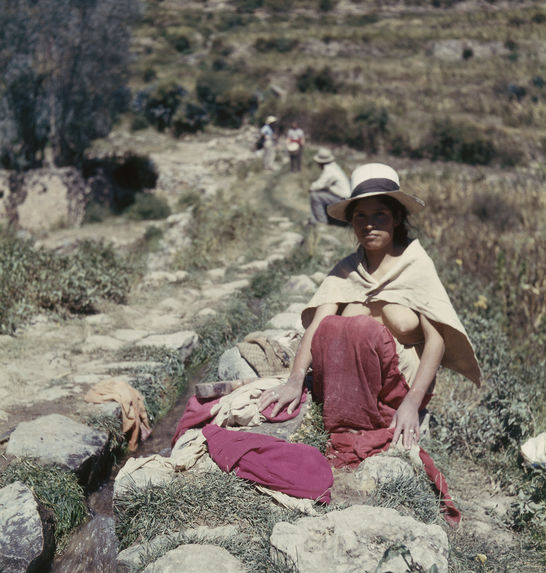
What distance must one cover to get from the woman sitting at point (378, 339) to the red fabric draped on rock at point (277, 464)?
11.2 inches

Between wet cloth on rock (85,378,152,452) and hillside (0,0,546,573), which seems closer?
hillside (0,0,546,573)

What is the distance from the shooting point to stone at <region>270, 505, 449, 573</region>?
6.77 feet

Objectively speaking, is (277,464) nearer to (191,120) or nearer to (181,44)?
(191,120)

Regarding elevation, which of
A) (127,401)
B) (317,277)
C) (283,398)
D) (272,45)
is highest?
(272,45)

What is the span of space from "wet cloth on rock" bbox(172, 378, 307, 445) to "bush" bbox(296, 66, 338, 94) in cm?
2808

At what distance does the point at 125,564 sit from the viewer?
8.22 feet

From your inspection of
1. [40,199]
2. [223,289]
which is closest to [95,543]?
[223,289]

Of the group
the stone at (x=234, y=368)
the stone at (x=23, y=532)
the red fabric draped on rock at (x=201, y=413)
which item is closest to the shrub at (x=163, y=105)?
the stone at (x=234, y=368)

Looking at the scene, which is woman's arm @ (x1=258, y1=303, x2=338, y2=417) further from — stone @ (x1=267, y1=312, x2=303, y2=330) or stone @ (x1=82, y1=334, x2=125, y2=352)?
stone @ (x1=82, y1=334, x2=125, y2=352)

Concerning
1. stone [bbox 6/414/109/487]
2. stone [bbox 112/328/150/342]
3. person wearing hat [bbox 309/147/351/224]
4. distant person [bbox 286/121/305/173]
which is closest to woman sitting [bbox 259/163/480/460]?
stone [bbox 6/414/109/487]

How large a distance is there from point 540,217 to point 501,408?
615 centimetres

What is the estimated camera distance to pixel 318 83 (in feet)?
98.5

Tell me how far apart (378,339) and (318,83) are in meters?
29.2

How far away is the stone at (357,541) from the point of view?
206cm
